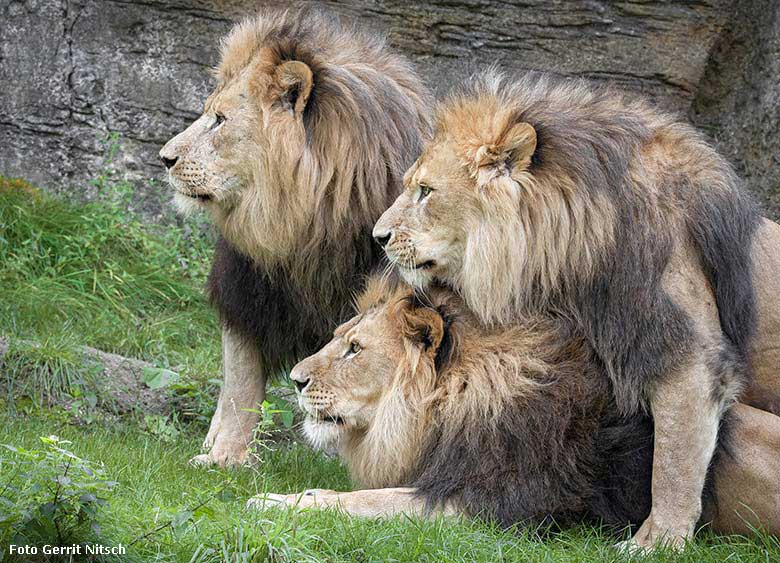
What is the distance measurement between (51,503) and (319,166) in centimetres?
209

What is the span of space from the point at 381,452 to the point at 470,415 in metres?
0.38

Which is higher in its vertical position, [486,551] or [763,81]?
[763,81]

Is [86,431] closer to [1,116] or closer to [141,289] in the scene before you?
[141,289]

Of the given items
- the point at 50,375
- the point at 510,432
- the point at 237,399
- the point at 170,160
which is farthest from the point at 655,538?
the point at 50,375

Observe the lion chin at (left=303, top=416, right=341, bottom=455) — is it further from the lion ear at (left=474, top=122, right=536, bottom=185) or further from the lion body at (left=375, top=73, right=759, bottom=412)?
the lion ear at (left=474, top=122, right=536, bottom=185)

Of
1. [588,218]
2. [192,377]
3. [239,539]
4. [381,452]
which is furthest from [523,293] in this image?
[192,377]

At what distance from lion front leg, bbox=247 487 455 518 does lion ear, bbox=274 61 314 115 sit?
1.59 metres

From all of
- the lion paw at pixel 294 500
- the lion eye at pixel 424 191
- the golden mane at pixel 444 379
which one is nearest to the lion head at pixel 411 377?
the golden mane at pixel 444 379

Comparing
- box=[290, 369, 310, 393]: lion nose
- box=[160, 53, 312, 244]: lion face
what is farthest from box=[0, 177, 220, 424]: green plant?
box=[290, 369, 310, 393]: lion nose

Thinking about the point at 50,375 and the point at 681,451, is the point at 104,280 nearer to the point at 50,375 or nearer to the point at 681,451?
the point at 50,375

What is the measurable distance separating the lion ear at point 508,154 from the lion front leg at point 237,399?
1.59 meters

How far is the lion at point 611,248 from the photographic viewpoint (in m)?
4.42

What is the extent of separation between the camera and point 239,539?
3668 mm

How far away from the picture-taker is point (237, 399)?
5703 millimetres
